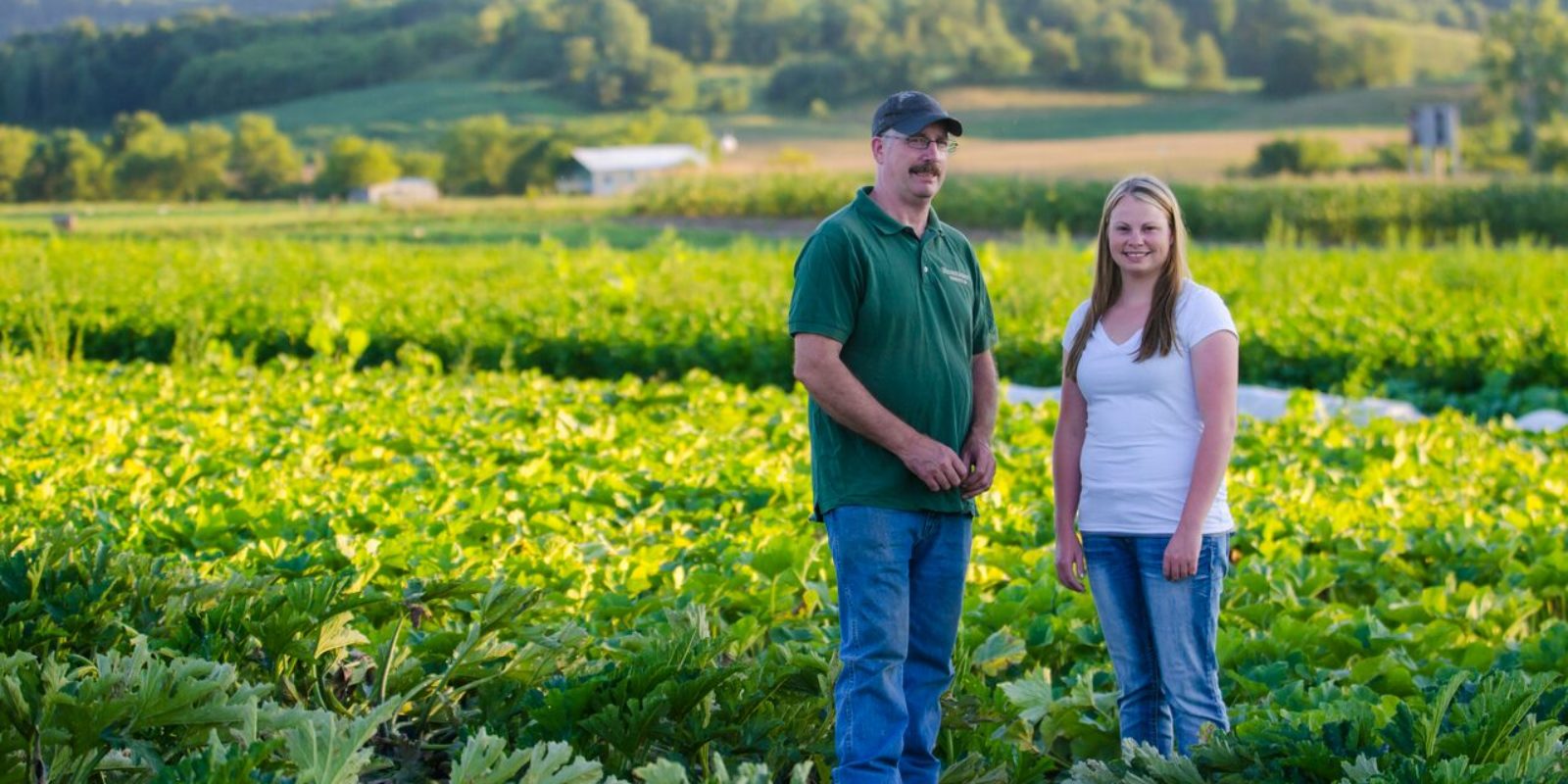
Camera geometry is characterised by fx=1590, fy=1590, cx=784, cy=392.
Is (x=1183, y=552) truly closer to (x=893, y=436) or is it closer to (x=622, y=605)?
(x=893, y=436)

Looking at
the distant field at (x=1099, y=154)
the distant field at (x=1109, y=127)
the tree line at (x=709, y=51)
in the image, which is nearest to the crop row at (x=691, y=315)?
the distant field at (x=1099, y=154)

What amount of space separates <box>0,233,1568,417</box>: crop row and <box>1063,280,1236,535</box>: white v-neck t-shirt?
703 centimetres

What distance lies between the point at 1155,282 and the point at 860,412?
0.76 m

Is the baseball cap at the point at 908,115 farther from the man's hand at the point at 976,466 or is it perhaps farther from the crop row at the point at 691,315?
the crop row at the point at 691,315

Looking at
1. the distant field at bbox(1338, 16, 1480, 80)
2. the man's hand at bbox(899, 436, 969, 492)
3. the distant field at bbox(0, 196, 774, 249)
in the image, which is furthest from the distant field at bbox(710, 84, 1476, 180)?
the man's hand at bbox(899, 436, 969, 492)

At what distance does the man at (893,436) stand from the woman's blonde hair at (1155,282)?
302mm

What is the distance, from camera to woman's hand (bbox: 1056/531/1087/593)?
12.1ft

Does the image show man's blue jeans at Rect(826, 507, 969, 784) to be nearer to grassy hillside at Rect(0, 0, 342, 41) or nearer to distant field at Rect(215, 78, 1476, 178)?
distant field at Rect(215, 78, 1476, 178)

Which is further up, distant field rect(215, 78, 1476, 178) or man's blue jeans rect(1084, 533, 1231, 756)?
man's blue jeans rect(1084, 533, 1231, 756)

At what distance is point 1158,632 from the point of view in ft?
11.4

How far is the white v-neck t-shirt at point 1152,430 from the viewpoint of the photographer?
3.44 meters

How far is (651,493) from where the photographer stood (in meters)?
6.06

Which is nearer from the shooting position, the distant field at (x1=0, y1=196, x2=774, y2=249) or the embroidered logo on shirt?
the embroidered logo on shirt

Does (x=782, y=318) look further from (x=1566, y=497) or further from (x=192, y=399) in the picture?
(x=1566, y=497)
